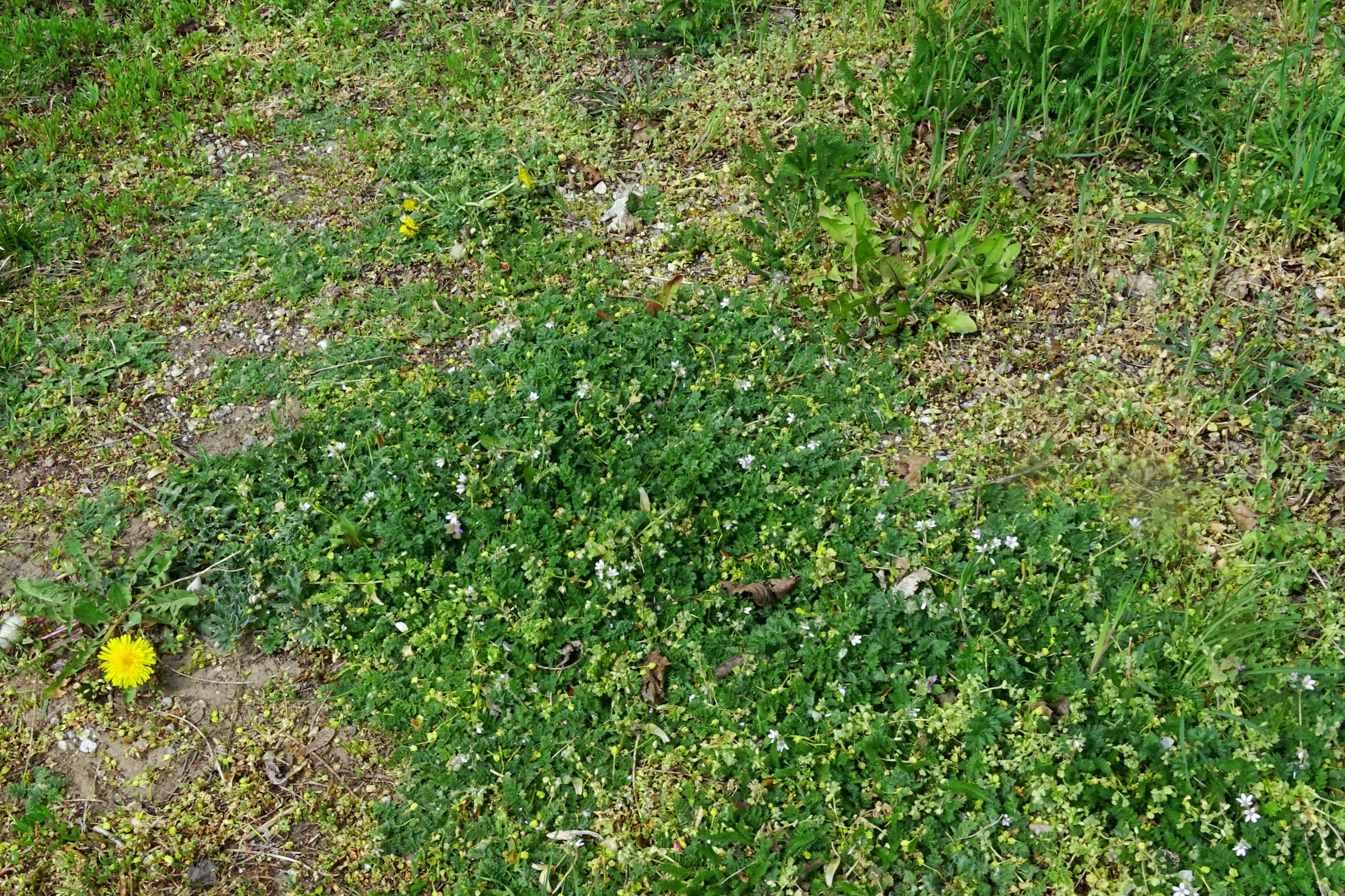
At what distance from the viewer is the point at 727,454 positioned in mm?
3664

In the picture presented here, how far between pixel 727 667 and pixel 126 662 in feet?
6.85

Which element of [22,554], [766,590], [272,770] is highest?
[22,554]

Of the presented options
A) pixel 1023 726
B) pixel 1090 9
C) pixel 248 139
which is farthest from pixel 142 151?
pixel 1023 726

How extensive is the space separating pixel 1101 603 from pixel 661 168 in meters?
2.98

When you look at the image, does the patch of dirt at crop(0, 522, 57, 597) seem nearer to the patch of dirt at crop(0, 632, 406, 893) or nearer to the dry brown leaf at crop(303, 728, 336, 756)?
the patch of dirt at crop(0, 632, 406, 893)

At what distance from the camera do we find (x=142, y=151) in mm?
5391

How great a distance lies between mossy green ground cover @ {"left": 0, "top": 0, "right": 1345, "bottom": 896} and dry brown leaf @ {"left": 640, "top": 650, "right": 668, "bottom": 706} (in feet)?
0.05

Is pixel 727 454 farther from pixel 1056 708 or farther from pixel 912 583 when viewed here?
pixel 1056 708

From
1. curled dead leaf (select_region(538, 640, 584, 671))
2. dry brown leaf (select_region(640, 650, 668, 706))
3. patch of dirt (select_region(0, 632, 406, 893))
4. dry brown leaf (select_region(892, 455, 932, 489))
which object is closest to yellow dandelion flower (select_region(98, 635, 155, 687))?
patch of dirt (select_region(0, 632, 406, 893))

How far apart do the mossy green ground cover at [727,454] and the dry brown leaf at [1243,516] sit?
1cm

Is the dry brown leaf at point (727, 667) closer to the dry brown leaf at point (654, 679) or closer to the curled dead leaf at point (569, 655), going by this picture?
the dry brown leaf at point (654, 679)

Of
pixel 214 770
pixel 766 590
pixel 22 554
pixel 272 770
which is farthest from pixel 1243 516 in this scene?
pixel 22 554

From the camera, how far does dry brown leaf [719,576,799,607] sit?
3.35 metres

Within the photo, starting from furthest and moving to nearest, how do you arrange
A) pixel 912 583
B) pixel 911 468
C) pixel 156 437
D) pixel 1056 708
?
pixel 156 437 → pixel 911 468 → pixel 912 583 → pixel 1056 708
